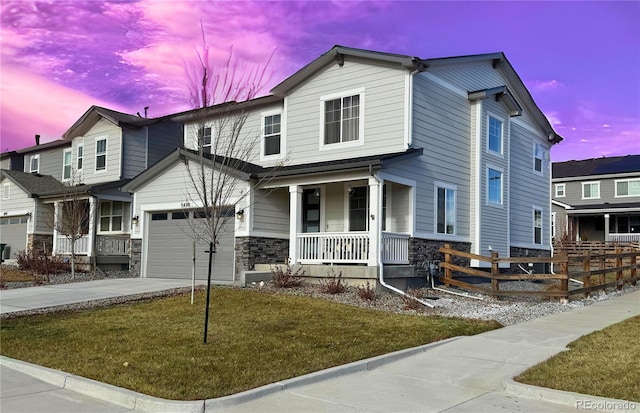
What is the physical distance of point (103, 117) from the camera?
26125mm

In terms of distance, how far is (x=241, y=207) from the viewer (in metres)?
17.3

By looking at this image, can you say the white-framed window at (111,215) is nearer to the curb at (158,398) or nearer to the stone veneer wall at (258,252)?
the stone veneer wall at (258,252)

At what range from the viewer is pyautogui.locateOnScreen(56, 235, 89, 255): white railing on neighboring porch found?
24.0 meters

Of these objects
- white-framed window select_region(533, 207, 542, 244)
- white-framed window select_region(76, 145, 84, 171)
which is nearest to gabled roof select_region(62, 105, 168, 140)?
white-framed window select_region(76, 145, 84, 171)

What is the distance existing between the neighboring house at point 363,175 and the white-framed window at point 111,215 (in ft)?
18.5

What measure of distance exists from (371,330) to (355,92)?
9.42m

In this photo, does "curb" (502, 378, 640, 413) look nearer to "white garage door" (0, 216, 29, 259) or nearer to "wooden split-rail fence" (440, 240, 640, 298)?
"wooden split-rail fence" (440, 240, 640, 298)

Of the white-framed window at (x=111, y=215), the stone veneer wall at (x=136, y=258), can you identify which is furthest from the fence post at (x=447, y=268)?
the white-framed window at (x=111, y=215)

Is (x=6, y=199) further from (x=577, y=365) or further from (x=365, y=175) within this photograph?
(x=577, y=365)

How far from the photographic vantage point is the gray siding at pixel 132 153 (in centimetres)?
2562

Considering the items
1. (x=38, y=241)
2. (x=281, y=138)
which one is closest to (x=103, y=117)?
(x=38, y=241)

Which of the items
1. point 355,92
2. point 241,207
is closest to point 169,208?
point 241,207

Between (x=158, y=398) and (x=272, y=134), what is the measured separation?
1429 cm

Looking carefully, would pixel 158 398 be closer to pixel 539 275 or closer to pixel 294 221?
pixel 539 275
